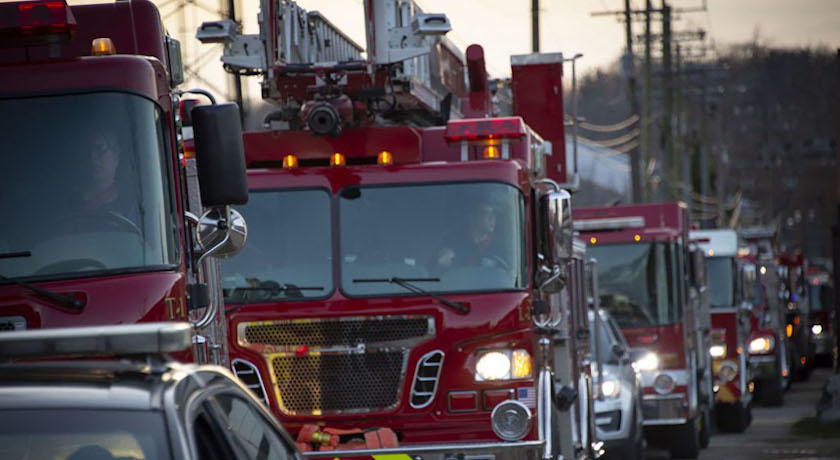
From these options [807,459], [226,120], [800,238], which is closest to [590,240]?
[807,459]

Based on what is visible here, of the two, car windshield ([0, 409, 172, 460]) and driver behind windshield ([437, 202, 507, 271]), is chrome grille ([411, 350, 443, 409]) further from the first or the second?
car windshield ([0, 409, 172, 460])

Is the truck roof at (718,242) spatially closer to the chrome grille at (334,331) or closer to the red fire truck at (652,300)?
the red fire truck at (652,300)

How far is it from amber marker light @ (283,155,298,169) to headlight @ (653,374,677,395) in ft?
28.2

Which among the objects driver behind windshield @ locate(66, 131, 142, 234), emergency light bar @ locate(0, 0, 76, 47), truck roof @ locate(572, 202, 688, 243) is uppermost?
emergency light bar @ locate(0, 0, 76, 47)

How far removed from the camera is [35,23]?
733 cm

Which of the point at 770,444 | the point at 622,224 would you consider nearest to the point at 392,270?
the point at 622,224

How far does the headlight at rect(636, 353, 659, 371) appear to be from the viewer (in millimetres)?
18172

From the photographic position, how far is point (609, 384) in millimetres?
14781

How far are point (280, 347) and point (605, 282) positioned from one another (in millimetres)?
9116

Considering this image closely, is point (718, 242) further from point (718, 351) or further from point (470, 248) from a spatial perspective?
A: point (470, 248)

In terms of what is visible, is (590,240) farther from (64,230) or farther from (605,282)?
(64,230)

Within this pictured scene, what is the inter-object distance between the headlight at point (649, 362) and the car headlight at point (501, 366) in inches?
344

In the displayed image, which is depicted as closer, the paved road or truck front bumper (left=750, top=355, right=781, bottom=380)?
the paved road

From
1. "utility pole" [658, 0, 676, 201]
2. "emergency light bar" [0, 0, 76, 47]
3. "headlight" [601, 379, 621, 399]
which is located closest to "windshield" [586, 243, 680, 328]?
"headlight" [601, 379, 621, 399]
